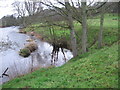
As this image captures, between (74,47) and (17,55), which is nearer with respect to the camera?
(74,47)

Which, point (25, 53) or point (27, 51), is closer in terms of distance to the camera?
point (25, 53)

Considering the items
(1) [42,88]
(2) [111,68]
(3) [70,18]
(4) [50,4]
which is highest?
(4) [50,4]

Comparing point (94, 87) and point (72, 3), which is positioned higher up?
point (72, 3)

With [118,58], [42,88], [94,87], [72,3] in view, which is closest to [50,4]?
[72,3]

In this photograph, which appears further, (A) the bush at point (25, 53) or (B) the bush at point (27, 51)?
(B) the bush at point (27, 51)

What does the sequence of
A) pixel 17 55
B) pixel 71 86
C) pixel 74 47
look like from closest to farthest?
1. pixel 71 86
2. pixel 74 47
3. pixel 17 55

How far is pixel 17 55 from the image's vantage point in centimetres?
2012

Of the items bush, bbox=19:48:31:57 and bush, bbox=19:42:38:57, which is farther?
bush, bbox=19:42:38:57

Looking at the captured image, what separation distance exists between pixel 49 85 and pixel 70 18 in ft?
24.7

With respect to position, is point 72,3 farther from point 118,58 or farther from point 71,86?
point 71,86

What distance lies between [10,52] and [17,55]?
1633 millimetres

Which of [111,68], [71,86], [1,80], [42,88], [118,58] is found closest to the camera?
[71,86]

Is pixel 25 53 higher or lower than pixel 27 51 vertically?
lower

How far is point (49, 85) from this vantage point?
7180 millimetres
